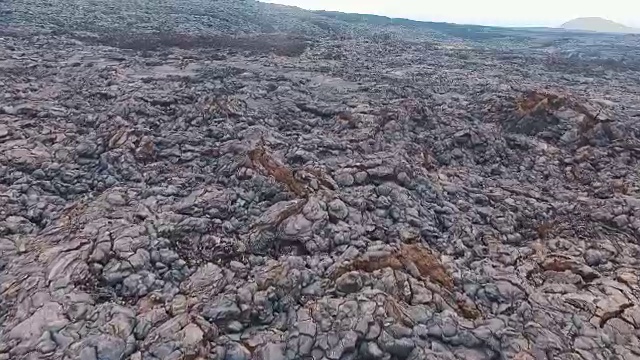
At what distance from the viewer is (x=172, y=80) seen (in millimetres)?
21984

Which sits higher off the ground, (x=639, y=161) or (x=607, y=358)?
(x=639, y=161)

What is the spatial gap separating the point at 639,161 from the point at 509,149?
440 centimetres

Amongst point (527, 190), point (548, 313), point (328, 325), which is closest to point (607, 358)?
→ point (548, 313)

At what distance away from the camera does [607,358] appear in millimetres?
8594

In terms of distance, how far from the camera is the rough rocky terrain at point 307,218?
8758 mm

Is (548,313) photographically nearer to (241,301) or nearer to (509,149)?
(241,301)

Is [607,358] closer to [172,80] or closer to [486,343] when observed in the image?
[486,343]

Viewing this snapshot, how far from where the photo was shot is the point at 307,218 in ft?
38.5

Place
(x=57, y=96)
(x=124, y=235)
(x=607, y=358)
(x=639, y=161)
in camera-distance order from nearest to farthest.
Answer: (x=607, y=358)
(x=124, y=235)
(x=639, y=161)
(x=57, y=96)

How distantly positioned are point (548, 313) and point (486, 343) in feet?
6.03

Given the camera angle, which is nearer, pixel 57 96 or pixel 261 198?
pixel 261 198

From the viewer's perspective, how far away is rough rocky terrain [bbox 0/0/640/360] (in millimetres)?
8758

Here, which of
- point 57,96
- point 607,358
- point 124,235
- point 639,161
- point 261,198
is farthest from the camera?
point 57,96

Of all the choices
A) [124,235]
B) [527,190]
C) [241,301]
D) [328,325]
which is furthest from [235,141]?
[527,190]
